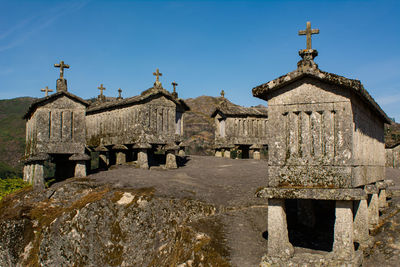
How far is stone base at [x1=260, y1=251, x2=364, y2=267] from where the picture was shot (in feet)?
23.2

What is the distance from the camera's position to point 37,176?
14875 millimetres

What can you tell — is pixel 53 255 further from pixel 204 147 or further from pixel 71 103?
pixel 204 147

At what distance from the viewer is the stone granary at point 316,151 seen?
732cm

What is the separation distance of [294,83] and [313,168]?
187 centimetres

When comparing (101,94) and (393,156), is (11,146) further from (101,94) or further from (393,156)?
(393,156)

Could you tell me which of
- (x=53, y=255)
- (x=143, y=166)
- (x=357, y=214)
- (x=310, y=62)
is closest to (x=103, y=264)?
(x=53, y=255)

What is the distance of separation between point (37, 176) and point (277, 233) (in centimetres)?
1090

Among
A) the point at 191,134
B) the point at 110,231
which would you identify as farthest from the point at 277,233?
the point at 191,134

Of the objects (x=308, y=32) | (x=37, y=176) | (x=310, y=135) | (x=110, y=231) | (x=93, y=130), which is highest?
(x=308, y=32)

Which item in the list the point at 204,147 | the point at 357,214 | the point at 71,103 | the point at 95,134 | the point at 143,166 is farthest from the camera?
the point at 204,147

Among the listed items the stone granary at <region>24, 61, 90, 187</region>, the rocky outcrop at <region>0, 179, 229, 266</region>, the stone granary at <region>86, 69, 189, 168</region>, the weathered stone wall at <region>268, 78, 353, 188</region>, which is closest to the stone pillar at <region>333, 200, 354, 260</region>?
the weathered stone wall at <region>268, 78, 353, 188</region>

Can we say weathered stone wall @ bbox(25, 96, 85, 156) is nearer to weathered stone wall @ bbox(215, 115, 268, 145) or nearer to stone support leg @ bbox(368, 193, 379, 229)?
weathered stone wall @ bbox(215, 115, 268, 145)

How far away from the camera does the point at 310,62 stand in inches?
313

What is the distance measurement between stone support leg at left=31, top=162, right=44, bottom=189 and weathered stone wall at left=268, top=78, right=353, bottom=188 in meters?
10.5
